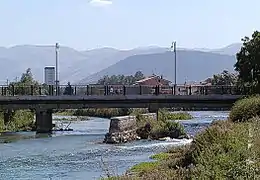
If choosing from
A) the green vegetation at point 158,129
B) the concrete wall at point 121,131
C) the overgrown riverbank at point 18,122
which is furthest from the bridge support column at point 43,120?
the concrete wall at point 121,131

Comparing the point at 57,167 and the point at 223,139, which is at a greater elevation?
the point at 223,139

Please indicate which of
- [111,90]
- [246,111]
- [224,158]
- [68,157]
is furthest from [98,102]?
[224,158]

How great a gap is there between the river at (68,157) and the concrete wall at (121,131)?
1.20 metres

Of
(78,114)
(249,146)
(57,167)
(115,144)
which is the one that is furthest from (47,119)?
(249,146)

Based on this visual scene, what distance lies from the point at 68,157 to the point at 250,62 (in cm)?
3704

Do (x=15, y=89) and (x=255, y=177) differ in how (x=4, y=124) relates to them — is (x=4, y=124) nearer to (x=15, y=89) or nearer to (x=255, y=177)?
(x=15, y=89)

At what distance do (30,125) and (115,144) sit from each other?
97.8 feet

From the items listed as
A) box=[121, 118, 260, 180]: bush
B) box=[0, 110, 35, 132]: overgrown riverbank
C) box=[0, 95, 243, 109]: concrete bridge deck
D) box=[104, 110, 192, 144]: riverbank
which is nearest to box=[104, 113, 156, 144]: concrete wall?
box=[104, 110, 192, 144]: riverbank

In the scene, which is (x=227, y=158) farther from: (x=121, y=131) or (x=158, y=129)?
(x=158, y=129)

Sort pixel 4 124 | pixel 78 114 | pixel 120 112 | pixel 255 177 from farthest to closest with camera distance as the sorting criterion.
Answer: pixel 78 114, pixel 120 112, pixel 4 124, pixel 255 177

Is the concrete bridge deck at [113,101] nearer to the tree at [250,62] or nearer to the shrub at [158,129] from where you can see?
Answer: the tree at [250,62]

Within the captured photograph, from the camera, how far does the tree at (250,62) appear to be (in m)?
73.7

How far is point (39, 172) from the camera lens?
35094 millimetres

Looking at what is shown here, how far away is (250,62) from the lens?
74812mm
